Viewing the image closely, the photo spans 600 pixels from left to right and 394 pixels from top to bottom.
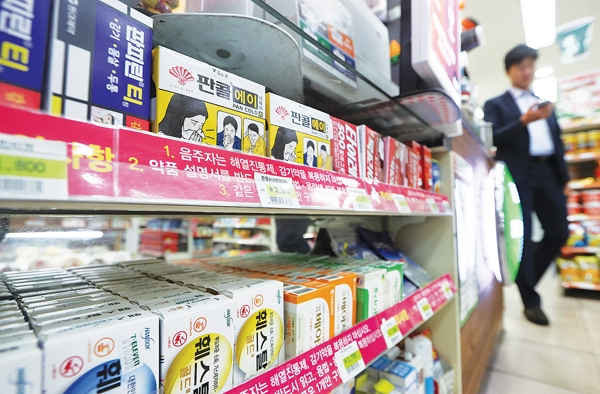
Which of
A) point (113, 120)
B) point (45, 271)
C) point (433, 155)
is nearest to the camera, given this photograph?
point (113, 120)

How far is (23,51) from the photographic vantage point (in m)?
0.32

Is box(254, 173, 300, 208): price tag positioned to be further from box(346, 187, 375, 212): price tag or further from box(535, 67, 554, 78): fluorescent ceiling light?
box(535, 67, 554, 78): fluorescent ceiling light

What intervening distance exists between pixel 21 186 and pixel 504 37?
5745mm

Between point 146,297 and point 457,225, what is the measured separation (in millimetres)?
1416

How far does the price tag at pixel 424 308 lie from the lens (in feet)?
3.30

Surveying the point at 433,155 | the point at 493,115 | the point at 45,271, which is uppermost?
the point at 493,115

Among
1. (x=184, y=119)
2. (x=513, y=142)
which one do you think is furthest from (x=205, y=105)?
(x=513, y=142)

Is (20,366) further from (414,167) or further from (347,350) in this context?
(414,167)

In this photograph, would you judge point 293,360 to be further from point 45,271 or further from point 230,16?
point 45,271

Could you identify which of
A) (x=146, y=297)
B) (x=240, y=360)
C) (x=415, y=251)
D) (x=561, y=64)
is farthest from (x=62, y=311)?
(x=561, y=64)

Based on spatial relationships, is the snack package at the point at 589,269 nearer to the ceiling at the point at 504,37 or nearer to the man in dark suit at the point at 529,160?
the man in dark suit at the point at 529,160

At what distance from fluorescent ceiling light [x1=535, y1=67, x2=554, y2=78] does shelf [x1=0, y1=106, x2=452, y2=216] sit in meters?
6.84

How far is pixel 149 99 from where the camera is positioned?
45 cm

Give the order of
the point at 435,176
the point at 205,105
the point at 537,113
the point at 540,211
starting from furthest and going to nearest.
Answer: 1. the point at 540,211
2. the point at 537,113
3. the point at 435,176
4. the point at 205,105
